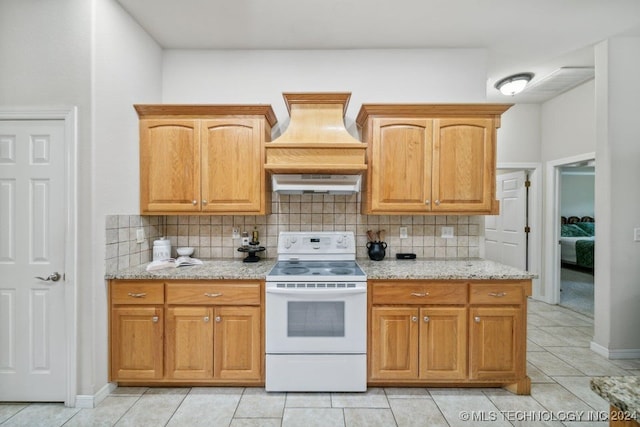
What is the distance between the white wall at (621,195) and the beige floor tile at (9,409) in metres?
4.70

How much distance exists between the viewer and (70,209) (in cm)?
204

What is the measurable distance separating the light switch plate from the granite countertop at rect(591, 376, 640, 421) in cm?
216

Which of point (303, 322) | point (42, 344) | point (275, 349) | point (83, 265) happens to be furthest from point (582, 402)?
point (42, 344)

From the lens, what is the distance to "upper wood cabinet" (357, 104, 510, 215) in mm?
2537

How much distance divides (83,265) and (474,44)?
3690 millimetres

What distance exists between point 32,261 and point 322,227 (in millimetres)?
2170

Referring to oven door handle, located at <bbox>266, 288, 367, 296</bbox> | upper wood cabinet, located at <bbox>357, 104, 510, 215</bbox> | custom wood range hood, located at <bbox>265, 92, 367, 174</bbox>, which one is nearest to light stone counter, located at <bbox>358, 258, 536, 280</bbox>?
oven door handle, located at <bbox>266, 288, 367, 296</bbox>

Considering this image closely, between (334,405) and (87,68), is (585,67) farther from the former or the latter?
(87,68)

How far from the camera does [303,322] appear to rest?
2184 millimetres

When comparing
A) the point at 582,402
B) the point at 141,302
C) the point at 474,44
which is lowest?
the point at 582,402

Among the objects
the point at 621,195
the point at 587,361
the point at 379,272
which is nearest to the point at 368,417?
the point at 379,272

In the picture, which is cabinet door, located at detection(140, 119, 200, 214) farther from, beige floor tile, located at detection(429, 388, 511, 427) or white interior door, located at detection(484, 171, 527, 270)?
white interior door, located at detection(484, 171, 527, 270)

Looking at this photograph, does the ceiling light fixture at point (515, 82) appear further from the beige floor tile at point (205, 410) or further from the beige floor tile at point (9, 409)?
the beige floor tile at point (9, 409)

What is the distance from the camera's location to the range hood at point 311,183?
255cm
